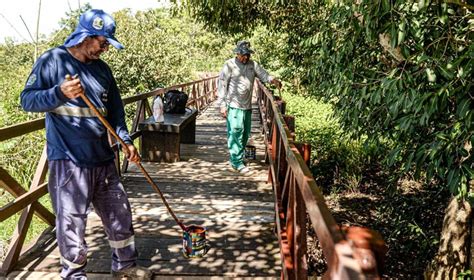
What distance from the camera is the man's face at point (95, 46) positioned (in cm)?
284

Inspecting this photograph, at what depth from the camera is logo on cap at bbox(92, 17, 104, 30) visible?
278 centimetres

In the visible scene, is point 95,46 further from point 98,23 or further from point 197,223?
point 197,223

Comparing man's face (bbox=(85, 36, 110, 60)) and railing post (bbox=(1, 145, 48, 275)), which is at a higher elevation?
man's face (bbox=(85, 36, 110, 60))

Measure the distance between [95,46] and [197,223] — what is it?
2409 millimetres

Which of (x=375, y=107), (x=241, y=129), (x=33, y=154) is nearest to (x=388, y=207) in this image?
(x=241, y=129)

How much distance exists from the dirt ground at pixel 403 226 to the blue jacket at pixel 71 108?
3431 millimetres

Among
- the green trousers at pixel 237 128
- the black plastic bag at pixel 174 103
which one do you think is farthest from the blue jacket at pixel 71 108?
the black plastic bag at pixel 174 103

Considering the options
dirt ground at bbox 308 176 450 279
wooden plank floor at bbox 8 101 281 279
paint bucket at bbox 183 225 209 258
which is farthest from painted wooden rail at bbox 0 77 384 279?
dirt ground at bbox 308 176 450 279

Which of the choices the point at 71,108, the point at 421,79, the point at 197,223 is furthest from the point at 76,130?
the point at 421,79

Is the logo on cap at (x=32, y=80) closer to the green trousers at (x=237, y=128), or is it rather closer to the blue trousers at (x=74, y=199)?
the blue trousers at (x=74, y=199)

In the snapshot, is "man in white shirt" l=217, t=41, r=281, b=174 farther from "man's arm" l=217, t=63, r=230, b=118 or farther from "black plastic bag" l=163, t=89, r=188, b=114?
"black plastic bag" l=163, t=89, r=188, b=114

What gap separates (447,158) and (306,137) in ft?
26.9

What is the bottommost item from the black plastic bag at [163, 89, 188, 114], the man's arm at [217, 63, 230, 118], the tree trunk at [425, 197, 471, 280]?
the tree trunk at [425, 197, 471, 280]

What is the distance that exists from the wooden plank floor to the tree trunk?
1911 millimetres
